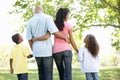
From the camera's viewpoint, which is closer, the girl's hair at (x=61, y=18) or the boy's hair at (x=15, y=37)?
the girl's hair at (x=61, y=18)

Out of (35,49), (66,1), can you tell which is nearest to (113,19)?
(66,1)

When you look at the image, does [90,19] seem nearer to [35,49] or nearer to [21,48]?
[21,48]

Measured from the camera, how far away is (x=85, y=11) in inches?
931

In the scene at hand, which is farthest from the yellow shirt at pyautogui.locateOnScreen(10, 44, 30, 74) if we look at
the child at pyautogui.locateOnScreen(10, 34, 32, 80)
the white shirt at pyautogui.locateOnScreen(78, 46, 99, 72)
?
the white shirt at pyautogui.locateOnScreen(78, 46, 99, 72)

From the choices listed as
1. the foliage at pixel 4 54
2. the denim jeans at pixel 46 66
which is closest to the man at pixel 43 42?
the denim jeans at pixel 46 66

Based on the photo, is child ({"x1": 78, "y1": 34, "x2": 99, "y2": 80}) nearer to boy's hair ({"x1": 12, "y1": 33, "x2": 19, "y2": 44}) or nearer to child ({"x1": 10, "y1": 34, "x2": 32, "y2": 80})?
child ({"x1": 10, "y1": 34, "x2": 32, "y2": 80})

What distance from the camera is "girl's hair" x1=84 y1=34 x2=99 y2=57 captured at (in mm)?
10289

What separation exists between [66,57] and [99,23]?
15.5m

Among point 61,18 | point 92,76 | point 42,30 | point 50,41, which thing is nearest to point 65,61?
point 50,41

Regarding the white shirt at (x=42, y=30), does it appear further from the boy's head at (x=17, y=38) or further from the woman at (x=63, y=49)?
the boy's head at (x=17, y=38)

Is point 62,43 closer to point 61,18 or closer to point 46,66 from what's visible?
point 61,18

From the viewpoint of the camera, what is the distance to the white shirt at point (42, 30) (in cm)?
881

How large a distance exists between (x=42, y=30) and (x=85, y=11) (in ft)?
48.8

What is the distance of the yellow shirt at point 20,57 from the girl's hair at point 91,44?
→ 1.46m
